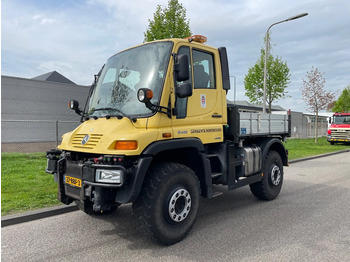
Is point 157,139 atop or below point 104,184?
atop

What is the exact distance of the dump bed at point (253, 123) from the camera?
5082 mm

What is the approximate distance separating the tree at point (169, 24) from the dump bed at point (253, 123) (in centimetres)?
701

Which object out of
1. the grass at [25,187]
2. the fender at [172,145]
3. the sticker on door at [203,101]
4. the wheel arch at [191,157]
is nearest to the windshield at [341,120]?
the grass at [25,187]

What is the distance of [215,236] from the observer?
4102 mm

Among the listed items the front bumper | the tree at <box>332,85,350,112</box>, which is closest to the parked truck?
the front bumper

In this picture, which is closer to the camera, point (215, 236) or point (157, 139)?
point (157, 139)

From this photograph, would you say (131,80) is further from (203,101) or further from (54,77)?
(54,77)

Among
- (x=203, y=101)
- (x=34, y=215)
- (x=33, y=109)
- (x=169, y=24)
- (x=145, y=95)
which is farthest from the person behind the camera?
(x=33, y=109)

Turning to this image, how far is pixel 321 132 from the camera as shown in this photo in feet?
113

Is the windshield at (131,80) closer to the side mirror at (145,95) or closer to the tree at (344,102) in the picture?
the side mirror at (145,95)

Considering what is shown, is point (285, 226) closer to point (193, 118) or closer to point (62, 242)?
point (193, 118)

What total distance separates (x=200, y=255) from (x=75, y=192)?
1.77 m

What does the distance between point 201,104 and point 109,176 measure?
181cm

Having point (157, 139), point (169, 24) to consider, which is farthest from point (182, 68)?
point (169, 24)
